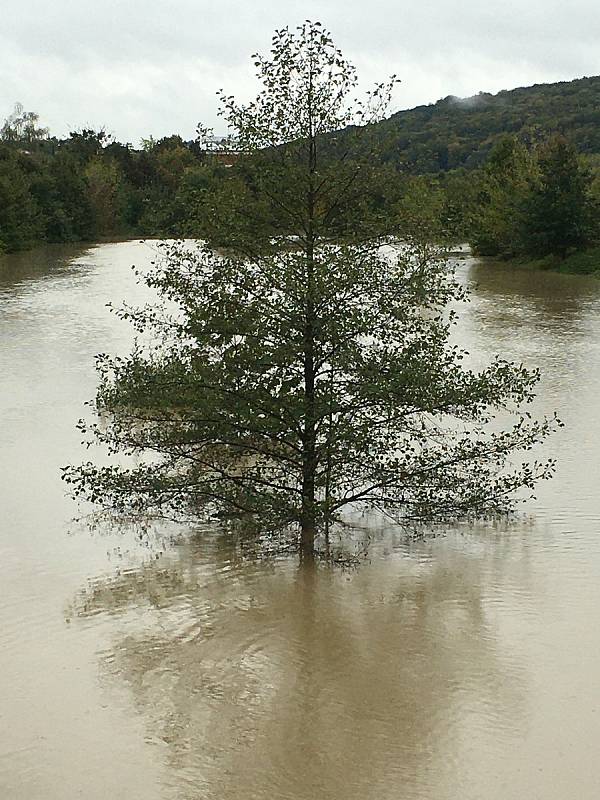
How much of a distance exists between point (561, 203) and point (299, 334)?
101 ft

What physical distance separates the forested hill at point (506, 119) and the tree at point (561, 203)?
23563 mm

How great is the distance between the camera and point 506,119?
316 feet

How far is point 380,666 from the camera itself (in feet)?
26.6

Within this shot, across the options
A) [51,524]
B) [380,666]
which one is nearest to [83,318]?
[51,524]

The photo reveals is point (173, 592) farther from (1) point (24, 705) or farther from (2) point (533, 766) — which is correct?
(2) point (533, 766)

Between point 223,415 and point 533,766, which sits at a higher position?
point 223,415

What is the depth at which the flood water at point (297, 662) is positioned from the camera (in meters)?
6.62

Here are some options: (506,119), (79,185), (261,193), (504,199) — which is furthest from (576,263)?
(506,119)

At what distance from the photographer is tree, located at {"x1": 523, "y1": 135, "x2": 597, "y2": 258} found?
3819 cm

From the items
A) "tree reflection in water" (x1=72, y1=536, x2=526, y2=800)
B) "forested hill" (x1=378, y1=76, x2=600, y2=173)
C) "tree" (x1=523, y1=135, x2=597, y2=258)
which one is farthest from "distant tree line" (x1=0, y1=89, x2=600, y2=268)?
"tree reflection in water" (x1=72, y1=536, x2=526, y2=800)

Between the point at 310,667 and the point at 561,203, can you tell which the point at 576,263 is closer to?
the point at 561,203

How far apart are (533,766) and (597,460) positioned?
7.33 meters

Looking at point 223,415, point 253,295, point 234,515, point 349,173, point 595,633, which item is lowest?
point 595,633

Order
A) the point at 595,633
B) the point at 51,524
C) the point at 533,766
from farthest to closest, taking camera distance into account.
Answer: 1. the point at 51,524
2. the point at 595,633
3. the point at 533,766
